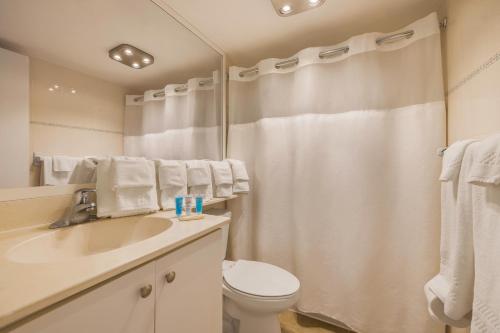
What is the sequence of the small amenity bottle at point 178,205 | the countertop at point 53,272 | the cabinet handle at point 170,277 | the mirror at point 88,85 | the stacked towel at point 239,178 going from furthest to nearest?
the stacked towel at point 239,178, the small amenity bottle at point 178,205, the mirror at point 88,85, the cabinet handle at point 170,277, the countertop at point 53,272

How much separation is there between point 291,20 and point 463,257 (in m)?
1.52

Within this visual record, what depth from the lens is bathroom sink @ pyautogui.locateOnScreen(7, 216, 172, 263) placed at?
2.21ft

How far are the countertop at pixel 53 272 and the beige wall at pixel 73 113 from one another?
1.22 feet

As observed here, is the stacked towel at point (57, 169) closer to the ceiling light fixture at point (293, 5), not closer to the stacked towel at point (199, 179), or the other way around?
the stacked towel at point (199, 179)

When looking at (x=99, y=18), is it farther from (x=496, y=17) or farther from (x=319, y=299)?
(x=319, y=299)

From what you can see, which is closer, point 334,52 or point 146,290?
point 146,290

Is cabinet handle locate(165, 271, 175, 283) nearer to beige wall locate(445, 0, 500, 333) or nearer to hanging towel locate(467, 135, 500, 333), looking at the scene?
hanging towel locate(467, 135, 500, 333)

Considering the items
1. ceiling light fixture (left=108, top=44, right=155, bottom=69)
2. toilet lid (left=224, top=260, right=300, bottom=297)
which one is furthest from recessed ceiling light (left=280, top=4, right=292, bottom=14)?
toilet lid (left=224, top=260, right=300, bottom=297)

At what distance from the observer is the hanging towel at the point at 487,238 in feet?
1.82

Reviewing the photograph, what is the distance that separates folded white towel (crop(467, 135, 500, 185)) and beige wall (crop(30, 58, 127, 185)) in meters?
1.43

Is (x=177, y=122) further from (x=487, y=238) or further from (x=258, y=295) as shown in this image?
(x=487, y=238)

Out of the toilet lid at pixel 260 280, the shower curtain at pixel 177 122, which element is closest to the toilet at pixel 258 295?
the toilet lid at pixel 260 280

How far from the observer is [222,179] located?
4.78 feet

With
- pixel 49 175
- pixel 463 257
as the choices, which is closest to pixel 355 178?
pixel 463 257
